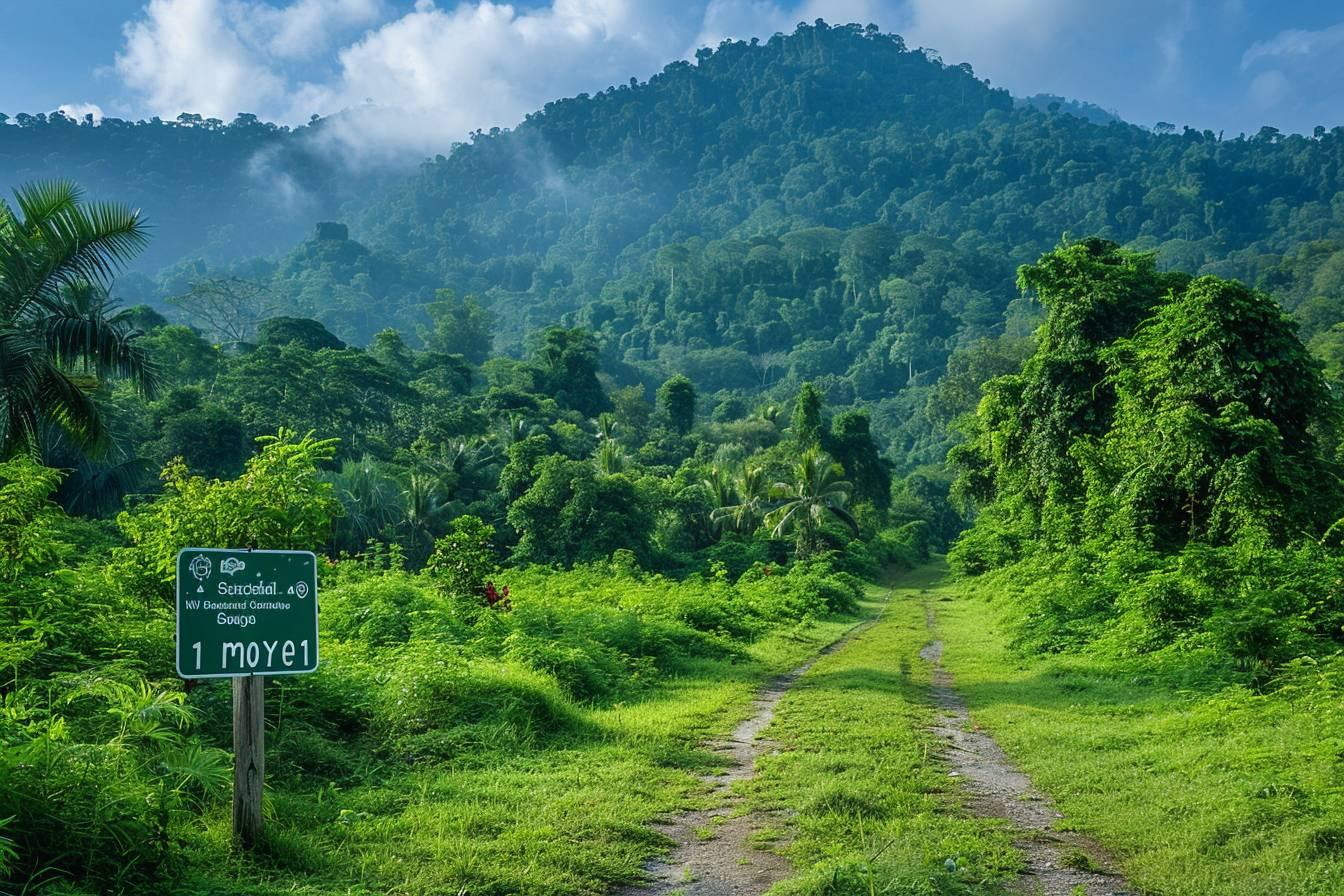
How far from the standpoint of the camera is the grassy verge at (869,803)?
565 centimetres

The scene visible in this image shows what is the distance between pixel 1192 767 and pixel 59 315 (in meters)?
13.9

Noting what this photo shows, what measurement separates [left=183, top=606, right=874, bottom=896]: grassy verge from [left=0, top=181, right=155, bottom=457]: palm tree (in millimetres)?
7778

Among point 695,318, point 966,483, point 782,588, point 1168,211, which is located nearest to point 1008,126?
point 1168,211

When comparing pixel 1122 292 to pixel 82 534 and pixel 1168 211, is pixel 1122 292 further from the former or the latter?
pixel 1168 211

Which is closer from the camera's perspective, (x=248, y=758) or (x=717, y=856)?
(x=248, y=758)

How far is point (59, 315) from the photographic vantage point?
41.9 feet

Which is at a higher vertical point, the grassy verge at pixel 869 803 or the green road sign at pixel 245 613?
the green road sign at pixel 245 613

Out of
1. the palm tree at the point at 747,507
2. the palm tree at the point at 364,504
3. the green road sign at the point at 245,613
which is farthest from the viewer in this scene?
the palm tree at the point at 747,507

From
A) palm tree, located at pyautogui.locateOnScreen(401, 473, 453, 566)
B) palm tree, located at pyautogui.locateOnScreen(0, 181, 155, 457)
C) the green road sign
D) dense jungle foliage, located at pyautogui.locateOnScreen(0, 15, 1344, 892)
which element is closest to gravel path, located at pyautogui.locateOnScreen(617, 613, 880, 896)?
dense jungle foliage, located at pyautogui.locateOnScreen(0, 15, 1344, 892)

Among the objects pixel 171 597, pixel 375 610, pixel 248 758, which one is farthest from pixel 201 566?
pixel 375 610

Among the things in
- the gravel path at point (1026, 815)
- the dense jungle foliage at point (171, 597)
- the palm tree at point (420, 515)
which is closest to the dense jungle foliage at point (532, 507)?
the dense jungle foliage at point (171, 597)

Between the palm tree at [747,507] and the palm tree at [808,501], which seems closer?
the palm tree at [808,501]

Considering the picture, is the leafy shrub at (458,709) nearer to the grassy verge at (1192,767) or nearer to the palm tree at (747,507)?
the grassy verge at (1192,767)

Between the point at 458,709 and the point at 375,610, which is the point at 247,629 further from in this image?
the point at 375,610
